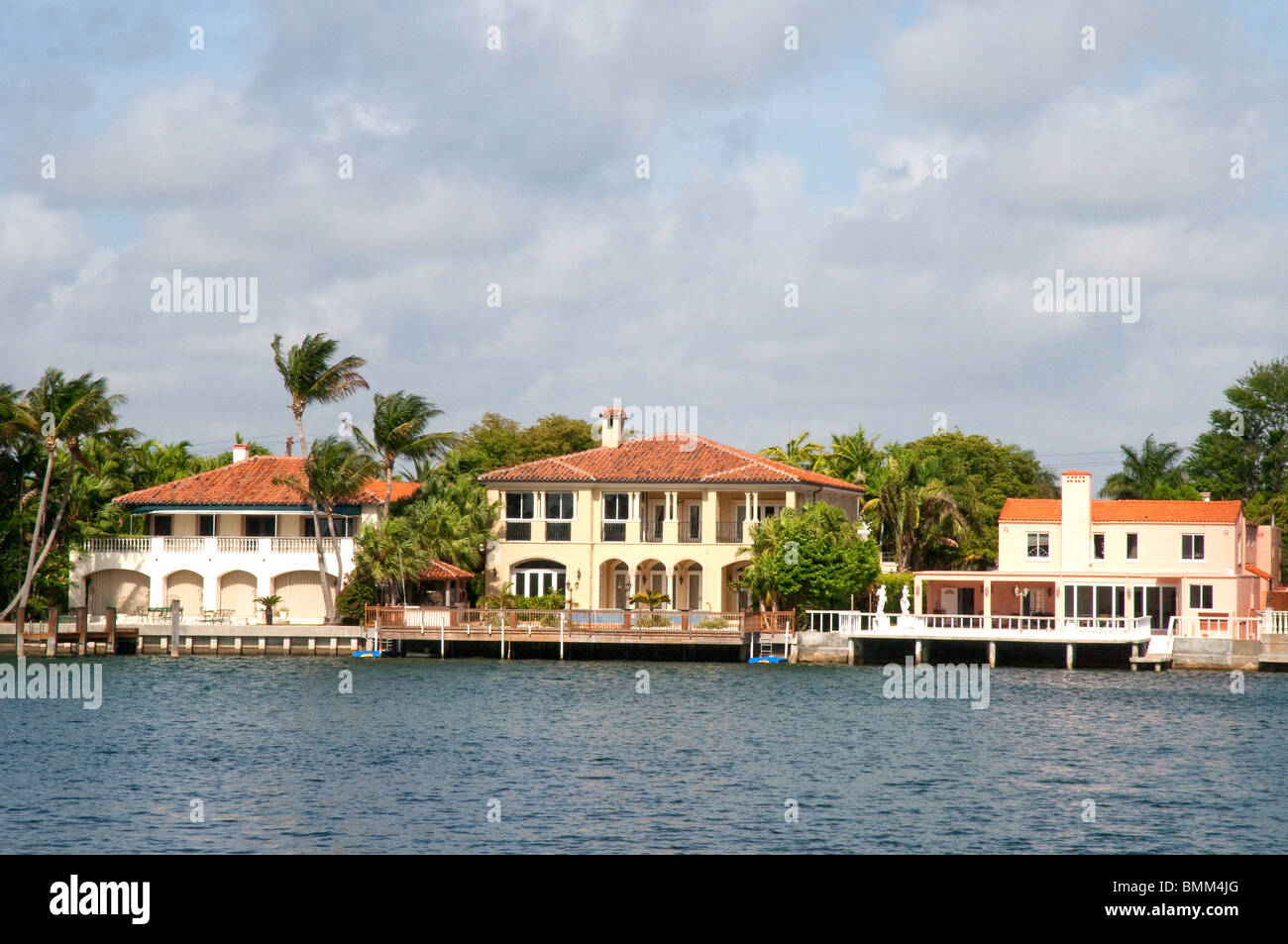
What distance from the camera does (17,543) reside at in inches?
2373

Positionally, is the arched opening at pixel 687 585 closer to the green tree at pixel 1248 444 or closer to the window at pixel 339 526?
the window at pixel 339 526

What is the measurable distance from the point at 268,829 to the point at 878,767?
12677 millimetres

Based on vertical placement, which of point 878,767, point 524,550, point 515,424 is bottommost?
point 878,767

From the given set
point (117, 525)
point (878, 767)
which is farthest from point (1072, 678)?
point (117, 525)

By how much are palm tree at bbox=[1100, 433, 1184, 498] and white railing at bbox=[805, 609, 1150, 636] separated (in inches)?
1495

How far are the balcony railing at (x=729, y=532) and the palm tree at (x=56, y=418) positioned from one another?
24.1 meters

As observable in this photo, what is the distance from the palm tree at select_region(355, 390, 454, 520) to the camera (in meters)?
64.1

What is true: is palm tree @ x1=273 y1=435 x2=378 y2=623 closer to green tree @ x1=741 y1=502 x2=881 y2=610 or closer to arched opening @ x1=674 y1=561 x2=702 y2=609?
arched opening @ x1=674 y1=561 x2=702 y2=609

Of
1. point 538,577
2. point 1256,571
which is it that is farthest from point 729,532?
point 1256,571

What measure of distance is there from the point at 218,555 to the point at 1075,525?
113 ft

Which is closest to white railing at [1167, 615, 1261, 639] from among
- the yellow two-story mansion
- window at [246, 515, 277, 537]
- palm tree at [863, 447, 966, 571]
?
palm tree at [863, 447, 966, 571]

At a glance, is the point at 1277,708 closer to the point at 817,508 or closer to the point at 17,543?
the point at 817,508

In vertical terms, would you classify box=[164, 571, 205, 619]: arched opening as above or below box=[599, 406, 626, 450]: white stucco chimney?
below

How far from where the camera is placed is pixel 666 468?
212 ft
